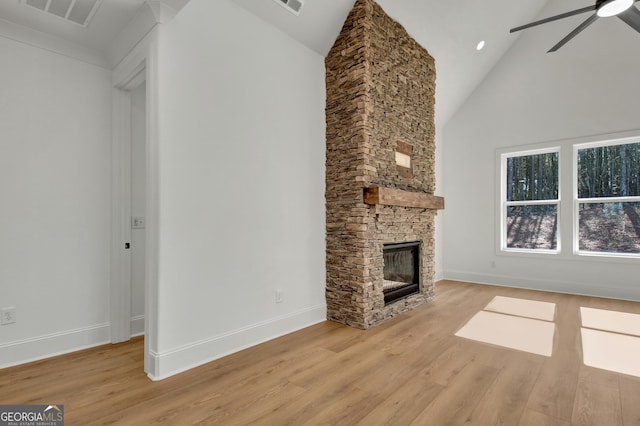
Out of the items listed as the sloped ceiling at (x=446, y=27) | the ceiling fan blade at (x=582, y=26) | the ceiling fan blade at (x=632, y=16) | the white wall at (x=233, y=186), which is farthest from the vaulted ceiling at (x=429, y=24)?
the ceiling fan blade at (x=632, y=16)

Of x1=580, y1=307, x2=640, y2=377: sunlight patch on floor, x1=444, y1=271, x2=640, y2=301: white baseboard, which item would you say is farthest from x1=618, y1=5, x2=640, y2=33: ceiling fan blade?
x1=444, y1=271, x2=640, y2=301: white baseboard

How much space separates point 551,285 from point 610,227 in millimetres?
1160

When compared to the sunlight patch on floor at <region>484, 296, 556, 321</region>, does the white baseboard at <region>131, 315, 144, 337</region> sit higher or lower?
higher

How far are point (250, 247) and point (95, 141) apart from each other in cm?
168

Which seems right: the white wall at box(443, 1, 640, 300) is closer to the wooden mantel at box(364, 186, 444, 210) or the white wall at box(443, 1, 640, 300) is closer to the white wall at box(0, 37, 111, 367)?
the wooden mantel at box(364, 186, 444, 210)

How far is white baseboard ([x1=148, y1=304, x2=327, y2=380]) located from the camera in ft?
7.71

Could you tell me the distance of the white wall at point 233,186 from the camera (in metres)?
2.46

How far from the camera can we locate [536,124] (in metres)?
5.30

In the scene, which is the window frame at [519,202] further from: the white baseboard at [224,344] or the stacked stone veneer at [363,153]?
the white baseboard at [224,344]

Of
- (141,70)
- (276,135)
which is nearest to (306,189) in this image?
(276,135)

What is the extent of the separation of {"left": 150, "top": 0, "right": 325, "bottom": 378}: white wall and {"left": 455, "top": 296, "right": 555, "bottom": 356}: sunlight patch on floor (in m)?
1.64

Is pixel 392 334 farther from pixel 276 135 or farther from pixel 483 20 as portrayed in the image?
pixel 483 20

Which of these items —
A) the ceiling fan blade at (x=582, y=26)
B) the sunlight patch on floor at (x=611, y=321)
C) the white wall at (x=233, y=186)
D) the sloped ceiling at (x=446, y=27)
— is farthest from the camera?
the sunlight patch on floor at (x=611, y=321)

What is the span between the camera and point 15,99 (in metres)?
2.57
